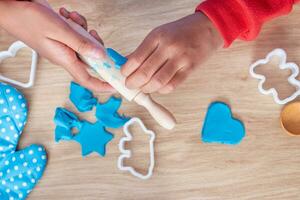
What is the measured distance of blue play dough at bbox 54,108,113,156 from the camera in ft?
2.64

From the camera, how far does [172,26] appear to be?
0.70 m

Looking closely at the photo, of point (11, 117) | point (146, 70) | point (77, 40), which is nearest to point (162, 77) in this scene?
point (146, 70)

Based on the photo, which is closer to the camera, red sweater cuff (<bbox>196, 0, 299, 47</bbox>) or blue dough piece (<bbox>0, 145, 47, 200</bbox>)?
red sweater cuff (<bbox>196, 0, 299, 47</bbox>)

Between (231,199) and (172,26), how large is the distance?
0.29m

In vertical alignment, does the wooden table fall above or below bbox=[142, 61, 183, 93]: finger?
below

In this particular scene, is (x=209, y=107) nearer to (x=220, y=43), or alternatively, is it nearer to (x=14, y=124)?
(x=220, y=43)

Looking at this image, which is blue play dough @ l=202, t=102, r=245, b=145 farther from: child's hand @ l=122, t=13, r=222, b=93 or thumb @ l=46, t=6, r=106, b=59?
thumb @ l=46, t=6, r=106, b=59

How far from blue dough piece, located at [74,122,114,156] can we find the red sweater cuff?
257mm

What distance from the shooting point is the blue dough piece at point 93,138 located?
2.63ft

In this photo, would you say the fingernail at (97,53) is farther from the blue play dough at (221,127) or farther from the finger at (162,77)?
the blue play dough at (221,127)

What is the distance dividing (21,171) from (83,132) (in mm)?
127

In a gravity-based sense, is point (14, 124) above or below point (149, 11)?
below

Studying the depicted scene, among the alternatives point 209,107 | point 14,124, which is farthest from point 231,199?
point 14,124

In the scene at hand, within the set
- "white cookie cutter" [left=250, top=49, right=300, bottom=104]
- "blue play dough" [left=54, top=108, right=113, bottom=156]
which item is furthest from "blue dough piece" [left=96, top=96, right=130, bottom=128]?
"white cookie cutter" [left=250, top=49, right=300, bottom=104]
